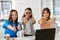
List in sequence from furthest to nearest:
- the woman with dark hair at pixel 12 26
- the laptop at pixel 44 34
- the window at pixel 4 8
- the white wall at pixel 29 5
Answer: the window at pixel 4 8, the white wall at pixel 29 5, the woman with dark hair at pixel 12 26, the laptop at pixel 44 34

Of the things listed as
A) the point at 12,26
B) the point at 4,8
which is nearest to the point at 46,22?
the point at 12,26

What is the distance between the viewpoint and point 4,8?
424 cm

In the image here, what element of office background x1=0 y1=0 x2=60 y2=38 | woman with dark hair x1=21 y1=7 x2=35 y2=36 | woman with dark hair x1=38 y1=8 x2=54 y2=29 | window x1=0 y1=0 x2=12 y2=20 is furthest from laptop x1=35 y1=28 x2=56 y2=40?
window x1=0 y1=0 x2=12 y2=20

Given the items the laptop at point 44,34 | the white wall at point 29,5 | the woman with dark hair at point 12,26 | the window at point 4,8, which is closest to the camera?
the laptop at point 44,34

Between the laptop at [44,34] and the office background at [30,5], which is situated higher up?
the office background at [30,5]

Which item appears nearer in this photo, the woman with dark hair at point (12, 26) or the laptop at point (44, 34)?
the laptop at point (44, 34)

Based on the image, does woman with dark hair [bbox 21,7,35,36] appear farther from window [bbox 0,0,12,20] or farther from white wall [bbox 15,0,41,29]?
window [bbox 0,0,12,20]

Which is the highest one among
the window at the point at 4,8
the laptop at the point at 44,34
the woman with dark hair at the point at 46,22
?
the window at the point at 4,8

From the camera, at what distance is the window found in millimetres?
4207

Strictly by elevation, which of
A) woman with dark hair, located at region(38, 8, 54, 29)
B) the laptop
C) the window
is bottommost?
the laptop

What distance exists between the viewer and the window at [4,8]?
13.8 ft

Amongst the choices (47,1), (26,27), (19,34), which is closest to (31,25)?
(26,27)

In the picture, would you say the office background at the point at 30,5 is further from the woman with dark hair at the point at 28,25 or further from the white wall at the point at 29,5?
the woman with dark hair at the point at 28,25

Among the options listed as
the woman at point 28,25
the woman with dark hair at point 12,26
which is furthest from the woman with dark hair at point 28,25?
the woman with dark hair at point 12,26
